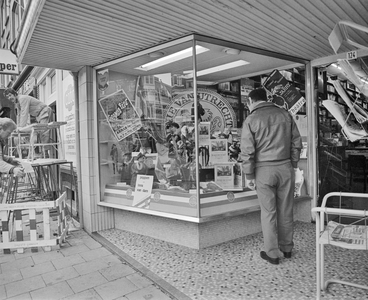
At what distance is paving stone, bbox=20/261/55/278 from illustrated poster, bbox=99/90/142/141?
2.01 metres

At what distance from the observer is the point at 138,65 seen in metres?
4.20

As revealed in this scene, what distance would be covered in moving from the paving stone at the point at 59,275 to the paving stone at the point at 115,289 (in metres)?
0.46

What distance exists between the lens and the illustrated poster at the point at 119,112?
4.52 m

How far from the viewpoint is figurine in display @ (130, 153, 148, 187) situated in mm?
4359

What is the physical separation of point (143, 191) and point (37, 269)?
1.56 meters

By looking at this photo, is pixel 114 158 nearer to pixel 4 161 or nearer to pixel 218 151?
pixel 4 161

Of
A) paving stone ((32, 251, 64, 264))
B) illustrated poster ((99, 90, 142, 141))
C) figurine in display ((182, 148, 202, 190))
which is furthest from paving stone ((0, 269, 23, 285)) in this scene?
illustrated poster ((99, 90, 142, 141))

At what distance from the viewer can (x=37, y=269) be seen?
3205 millimetres

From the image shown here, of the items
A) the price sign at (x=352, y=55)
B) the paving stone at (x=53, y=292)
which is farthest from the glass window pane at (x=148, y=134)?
the price sign at (x=352, y=55)

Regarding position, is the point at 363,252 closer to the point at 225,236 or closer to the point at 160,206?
the point at 225,236

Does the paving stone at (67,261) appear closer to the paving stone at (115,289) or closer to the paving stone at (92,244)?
the paving stone at (92,244)

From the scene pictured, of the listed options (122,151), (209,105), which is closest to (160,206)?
(122,151)

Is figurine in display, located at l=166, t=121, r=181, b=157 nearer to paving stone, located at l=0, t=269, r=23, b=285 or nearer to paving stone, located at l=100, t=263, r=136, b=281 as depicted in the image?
paving stone, located at l=100, t=263, r=136, b=281

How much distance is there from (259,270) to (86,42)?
3.10 metres
